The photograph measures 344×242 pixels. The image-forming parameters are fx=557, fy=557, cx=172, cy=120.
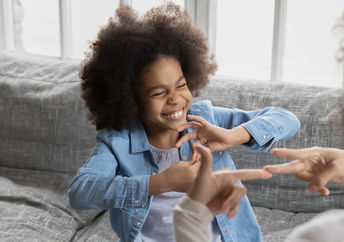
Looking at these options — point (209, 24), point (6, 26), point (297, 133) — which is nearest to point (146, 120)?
point (297, 133)

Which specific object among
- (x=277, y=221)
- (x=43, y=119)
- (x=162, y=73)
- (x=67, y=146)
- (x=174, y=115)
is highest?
(x=162, y=73)

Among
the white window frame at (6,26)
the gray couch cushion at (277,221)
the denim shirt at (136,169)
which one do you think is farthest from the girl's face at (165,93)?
the white window frame at (6,26)

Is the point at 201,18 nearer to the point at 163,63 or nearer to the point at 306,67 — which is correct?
the point at 306,67

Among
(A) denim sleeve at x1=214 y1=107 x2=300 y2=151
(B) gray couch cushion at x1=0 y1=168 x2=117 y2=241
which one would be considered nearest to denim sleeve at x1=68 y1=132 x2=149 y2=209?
(A) denim sleeve at x1=214 y1=107 x2=300 y2=151

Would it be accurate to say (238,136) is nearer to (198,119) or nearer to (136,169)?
(198,119)

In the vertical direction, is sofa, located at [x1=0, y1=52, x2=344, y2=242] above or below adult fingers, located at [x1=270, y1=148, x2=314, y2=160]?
below

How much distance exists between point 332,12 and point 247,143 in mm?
1034

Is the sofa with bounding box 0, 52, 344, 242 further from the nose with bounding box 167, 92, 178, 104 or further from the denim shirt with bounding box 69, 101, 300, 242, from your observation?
the nose with bounding box 167, 92, 178, 104

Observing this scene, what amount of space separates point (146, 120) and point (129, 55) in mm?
200

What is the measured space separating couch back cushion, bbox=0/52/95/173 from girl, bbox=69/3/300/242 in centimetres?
76

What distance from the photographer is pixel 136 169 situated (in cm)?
156

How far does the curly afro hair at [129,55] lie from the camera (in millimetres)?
1509

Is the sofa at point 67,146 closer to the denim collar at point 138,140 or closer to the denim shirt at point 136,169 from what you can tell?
the denim shirt at point 136,169

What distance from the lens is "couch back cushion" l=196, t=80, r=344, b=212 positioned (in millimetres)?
2105
